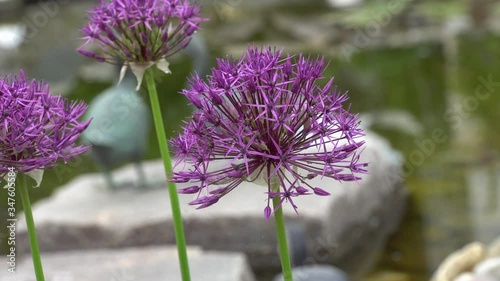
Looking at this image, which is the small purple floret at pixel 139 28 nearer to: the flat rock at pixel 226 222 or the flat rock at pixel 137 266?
the flat rock at pixel 137 266

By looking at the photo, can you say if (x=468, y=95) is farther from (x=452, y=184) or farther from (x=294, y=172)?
(x=294, y=172)

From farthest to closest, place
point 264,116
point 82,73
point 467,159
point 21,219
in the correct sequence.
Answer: point 82,73 → point 467,159 → point 21,219 → point 264,116

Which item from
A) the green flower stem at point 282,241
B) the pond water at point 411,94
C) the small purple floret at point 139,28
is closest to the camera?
the green flower stem at point 282,241

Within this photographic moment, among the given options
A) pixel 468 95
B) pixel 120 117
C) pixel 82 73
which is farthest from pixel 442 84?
pixel 120 117

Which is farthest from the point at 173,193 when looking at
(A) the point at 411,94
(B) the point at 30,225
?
(A) the point at 411,94

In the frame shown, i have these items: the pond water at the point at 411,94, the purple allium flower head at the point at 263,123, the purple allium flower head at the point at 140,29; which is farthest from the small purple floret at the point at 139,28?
the pond water at the point at 411,94

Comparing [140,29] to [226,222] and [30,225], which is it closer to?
[30,225]
